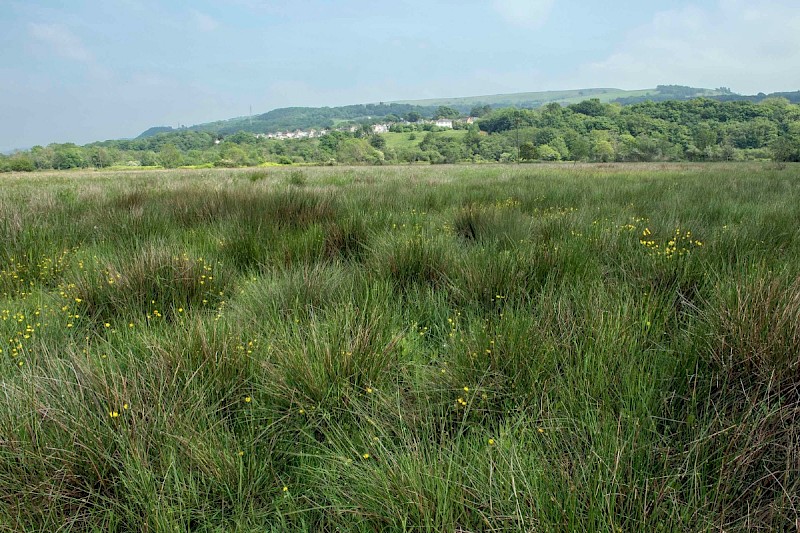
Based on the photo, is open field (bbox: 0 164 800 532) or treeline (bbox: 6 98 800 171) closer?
open field (bbox: 0 164 800 532)

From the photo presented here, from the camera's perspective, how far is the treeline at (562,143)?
7219cm

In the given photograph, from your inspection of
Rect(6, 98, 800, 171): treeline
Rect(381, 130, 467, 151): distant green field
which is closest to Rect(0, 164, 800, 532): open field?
Rect(6, 98, 800, 171): treeline

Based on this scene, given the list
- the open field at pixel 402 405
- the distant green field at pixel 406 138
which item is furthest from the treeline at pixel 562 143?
the open field at pixel 402 405

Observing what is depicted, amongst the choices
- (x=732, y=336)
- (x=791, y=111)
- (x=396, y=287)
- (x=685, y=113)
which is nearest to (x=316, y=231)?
(x=396, y=287)

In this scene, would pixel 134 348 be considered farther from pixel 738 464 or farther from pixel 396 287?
pixel 738 464

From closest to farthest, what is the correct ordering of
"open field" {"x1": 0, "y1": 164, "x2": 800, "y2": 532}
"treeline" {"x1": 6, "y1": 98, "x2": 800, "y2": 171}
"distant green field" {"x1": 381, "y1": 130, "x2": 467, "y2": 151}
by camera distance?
"open field" {"x1": 0, "y1": 164, "x2": 800, "y2": 532} → "treeline" {"x1": 6, "y1": 98, "x2": 800, "y2": 171} → "distant green field" {"x1": 381, "y1": 130, "x2": 467, "y2": 151}

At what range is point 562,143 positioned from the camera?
96.1m

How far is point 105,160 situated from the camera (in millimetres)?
95875

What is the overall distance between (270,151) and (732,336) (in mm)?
117911

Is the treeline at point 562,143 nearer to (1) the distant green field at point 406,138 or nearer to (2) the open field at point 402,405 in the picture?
(1) the distant green field at point 406,138

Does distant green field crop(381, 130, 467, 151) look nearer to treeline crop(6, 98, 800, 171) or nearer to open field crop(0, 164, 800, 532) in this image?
treeline crop(6, 98, 800, 171)

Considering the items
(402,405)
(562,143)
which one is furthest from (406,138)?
(402,405)

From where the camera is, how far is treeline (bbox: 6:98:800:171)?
7219 centimetres

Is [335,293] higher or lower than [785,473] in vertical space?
higher
